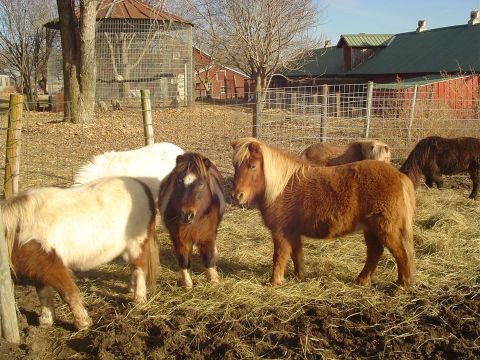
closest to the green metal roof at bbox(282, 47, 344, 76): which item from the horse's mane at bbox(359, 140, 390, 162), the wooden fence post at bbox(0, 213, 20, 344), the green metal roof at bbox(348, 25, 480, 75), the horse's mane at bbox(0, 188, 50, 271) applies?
the green metal roof at bbox(348, 25, 480, 75)

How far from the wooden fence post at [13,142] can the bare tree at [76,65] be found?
7.56 m

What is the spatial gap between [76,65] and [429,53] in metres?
21.0

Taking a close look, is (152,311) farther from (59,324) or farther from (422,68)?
(422,68)

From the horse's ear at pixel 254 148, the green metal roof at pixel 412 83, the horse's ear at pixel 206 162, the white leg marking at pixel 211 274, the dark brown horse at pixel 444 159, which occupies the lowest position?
the white leg marking at pixel 211 274

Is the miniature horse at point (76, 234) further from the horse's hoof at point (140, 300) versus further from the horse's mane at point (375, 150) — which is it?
the horse's mane at point (375, 150)

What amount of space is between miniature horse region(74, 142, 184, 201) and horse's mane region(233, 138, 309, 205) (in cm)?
129

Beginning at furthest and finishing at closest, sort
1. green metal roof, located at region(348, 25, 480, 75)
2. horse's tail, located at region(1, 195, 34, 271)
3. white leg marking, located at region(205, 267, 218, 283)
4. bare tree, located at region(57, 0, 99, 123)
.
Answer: green metal roof, located at region(348, 25, 480, 75) < bare tree, located at region(57, 0, 99, 123) < white leg marking, located at region(205, 267, 218, 283) < horse's tail, located at region(1, 195, 34, 271)

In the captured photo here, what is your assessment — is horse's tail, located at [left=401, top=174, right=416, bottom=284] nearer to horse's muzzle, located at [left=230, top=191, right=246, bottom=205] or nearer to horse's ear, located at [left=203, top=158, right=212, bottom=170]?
horse's muzzle, located at [left=230, top=191, right=246, bottom=205]

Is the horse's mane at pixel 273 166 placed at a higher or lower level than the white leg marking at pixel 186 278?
higher

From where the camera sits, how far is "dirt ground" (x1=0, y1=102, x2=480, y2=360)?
3.37 meters

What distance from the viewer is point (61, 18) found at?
1391 cm

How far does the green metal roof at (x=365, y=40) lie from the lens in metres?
30.3

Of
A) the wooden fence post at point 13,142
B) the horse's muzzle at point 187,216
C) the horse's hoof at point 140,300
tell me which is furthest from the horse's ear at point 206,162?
the wooden fence post at point 13,142

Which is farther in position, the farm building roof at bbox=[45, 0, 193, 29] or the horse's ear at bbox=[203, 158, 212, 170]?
the farm building roof at bbox=[45, 0, 193, 29]
